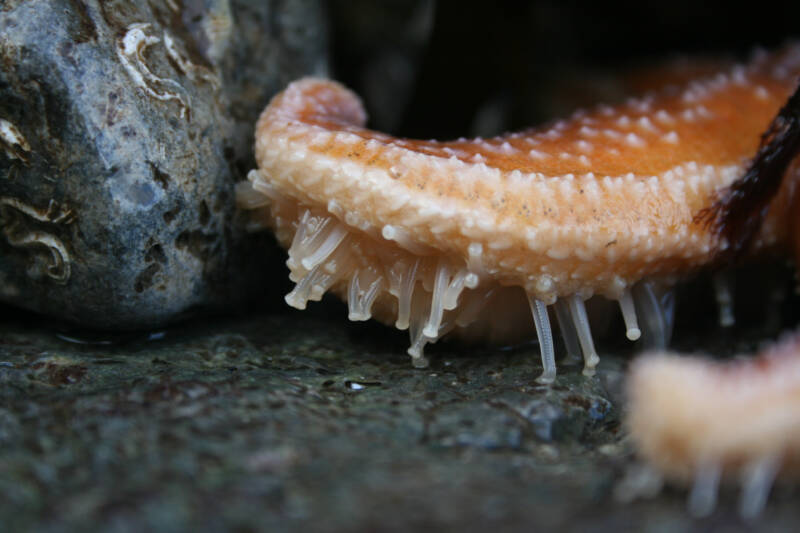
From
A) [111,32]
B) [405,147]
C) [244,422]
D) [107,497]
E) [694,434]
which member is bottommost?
[107,497]

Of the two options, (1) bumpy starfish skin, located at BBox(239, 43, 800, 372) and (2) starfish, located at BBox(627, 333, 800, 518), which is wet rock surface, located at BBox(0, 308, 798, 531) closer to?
(2) starfish, located at BBox(627, 333, 800, 518)

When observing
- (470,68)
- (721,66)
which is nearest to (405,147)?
(470,68)

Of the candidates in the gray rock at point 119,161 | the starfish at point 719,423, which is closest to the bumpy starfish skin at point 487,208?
the gray rock at point 119,161

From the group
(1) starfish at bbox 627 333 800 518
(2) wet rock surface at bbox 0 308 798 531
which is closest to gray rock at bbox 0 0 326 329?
(2) wet rock surface at bbox 0 308 798 531

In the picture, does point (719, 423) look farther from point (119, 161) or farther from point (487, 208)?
point (119, 161)

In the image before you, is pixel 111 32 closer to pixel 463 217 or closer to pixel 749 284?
pixel 463 217

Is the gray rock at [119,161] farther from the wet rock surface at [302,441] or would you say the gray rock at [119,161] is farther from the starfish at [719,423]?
the starfish at [719,423]
